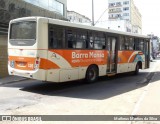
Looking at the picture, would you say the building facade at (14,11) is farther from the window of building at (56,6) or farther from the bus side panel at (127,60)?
the bus side panel at (127,60)

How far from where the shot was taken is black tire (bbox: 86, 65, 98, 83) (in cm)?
1453

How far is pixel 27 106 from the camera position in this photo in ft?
29.1

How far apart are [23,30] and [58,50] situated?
5.57 feet

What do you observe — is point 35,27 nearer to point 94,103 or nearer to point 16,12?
point 94,103

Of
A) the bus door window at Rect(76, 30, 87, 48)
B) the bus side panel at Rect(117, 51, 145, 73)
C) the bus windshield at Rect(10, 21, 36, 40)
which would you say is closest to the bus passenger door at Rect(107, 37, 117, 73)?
the bus side panel at Rect(117, 51, 145, 73)

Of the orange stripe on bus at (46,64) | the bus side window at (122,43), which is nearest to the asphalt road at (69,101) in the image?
the orange stripe on bus at (46,64)

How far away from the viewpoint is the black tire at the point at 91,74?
1453cm

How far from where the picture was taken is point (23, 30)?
12.0m

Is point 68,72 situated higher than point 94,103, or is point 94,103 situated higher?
point 68,72

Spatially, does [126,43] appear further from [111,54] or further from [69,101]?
[69,101]

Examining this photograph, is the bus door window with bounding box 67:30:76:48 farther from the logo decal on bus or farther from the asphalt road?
the asphalt road

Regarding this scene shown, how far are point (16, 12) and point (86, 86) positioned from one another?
8.97 m

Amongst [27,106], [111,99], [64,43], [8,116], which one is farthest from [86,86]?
[8,116]

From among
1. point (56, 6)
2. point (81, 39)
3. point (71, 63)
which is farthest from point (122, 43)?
point (56, 6)
